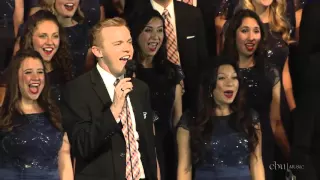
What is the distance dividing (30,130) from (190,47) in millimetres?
1095

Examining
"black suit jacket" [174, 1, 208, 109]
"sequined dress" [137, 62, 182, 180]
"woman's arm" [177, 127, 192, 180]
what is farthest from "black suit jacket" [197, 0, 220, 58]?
"woman's arm" [177, 127, 192, 180]

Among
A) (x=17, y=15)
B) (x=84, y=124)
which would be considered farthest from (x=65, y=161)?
(x=17, y=15)

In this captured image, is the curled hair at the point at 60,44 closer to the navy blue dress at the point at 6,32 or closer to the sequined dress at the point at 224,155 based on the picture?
the navy blue dress at the point at 6,32

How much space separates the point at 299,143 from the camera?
4.53 m

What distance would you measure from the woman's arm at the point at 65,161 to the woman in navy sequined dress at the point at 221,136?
1.95 ft

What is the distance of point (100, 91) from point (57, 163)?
45 centimetres

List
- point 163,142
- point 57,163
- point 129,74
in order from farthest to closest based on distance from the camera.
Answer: point 163,142, point 57,163, point 129,74

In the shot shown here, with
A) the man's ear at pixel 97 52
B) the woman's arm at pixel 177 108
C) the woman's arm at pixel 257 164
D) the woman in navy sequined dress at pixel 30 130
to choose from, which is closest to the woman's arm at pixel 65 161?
the woman in navy sequined dress at pixel 30 130

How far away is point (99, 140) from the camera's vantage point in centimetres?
381

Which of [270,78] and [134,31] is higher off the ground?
[134,31]

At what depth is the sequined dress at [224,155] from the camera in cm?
426

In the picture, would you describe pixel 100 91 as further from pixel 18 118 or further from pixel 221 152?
pixel 221 152

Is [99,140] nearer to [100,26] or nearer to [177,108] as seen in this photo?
[100,26]

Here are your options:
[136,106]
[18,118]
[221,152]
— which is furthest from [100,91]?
[221,152]
